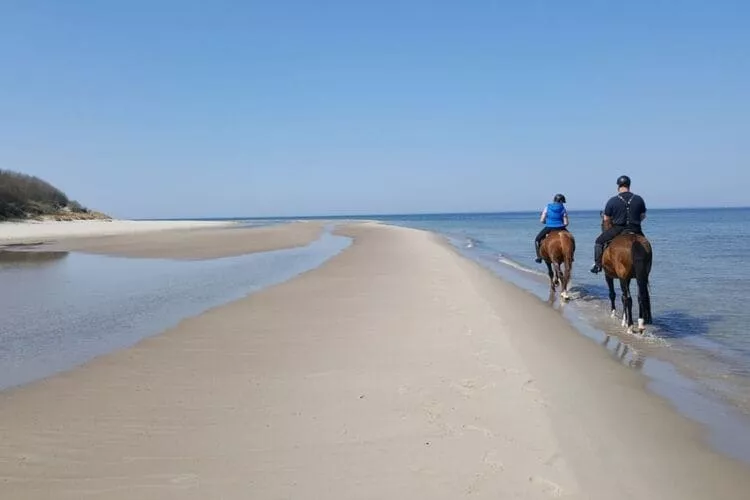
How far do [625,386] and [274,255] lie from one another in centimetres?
2137

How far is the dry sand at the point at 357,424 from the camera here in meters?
3.81

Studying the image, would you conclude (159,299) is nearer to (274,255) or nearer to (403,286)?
(403,286)

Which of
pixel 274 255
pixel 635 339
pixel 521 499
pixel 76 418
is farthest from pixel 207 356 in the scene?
pixel 274 255

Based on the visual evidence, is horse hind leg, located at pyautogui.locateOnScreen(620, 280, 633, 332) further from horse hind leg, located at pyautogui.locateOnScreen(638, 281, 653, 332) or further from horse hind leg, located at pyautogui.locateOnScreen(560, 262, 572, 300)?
horse hind leg, located at pyautogui.locateOnScreen(560, 262, 572, 300)

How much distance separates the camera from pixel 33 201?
2228 inches

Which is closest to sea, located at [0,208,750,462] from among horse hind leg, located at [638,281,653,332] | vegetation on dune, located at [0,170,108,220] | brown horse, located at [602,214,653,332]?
horse hind leg, located at [638,281,653,332]

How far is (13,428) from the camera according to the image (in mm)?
4957

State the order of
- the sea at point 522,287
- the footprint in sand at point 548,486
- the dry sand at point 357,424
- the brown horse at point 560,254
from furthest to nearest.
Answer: the brown horse at point 560,254 < the sea at point 522,287 < the dry sand at point 357,424 < the footprint in sand at point 548,486

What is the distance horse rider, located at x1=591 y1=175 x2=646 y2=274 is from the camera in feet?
32.9

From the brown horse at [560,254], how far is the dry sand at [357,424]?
16.8 ft

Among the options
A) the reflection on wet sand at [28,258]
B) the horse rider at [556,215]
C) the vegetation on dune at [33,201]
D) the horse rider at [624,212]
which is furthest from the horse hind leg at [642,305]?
the vegetation on dune at [33,201]

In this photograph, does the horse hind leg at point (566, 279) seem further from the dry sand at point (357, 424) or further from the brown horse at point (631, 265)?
the dry sand at point (357, 424)

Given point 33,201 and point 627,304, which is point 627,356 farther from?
point 33,201

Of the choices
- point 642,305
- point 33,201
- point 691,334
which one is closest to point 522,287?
point 642,305
